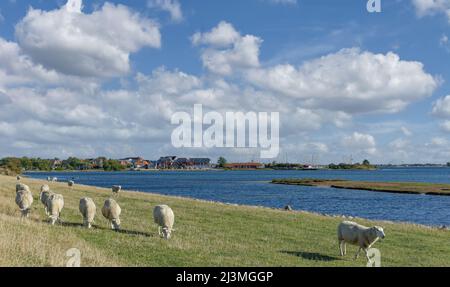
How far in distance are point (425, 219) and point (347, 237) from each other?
1508 inches

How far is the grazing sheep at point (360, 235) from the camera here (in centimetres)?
2081

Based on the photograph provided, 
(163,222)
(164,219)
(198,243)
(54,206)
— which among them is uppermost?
(54,206)

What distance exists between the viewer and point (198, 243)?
74.5 feet

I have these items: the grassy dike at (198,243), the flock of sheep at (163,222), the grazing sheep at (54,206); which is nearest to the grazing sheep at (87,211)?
the flock of sheep at (163,222)

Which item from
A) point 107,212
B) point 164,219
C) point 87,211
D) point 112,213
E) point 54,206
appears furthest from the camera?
point 54,206

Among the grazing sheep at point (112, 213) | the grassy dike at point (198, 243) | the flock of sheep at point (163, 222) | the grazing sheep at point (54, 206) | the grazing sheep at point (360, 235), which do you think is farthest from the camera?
the grazing sheep at point (54, 206)

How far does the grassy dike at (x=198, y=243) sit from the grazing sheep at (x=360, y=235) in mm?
692

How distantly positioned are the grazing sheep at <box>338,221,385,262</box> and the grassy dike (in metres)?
0.69

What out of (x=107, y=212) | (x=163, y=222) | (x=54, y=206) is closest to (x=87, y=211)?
(x=107, y=212)

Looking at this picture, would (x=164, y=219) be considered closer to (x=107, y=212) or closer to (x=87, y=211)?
(x=107, y=212)

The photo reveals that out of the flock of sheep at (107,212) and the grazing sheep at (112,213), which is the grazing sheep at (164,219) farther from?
the grazing sheep at (112,213)

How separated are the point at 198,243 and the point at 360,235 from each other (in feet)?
24.4
